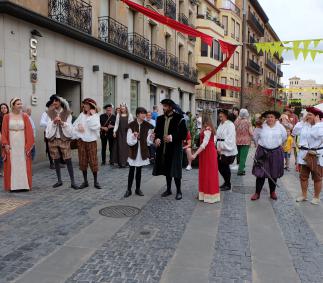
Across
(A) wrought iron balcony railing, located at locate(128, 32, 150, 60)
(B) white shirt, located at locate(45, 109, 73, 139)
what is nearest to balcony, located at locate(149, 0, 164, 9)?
(A) wrought iron balcony railing, located at locate(128, 32, 150, 60)

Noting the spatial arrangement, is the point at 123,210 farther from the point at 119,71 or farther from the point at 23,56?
the point at 119,71

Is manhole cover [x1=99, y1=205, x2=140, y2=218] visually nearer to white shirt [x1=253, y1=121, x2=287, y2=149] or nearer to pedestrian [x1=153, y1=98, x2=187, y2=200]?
pedestrian [x1=153, y1=98, x2=187, y2=200]

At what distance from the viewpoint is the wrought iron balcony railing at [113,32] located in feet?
50.9

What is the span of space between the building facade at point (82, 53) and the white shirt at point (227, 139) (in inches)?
235

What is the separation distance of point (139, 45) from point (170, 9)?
590 cm

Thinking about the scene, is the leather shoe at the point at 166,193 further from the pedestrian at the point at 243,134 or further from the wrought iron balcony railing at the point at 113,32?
the wrought iron balcony railing at the point at 113,32

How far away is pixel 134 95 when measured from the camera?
62.9 ft

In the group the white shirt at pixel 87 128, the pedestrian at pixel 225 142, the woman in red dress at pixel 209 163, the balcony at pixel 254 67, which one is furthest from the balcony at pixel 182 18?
the balcony at pixel 254 67

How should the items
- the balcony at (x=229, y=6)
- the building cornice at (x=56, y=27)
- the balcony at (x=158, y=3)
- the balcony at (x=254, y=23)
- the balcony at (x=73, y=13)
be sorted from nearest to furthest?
the building cornice at (x=56, y=27) < the balcony at (x=73, y=13) < the balcony at (x=158, y=3) < the balcony at (x=229, y=6) < the balcony at (x=254, y=23)

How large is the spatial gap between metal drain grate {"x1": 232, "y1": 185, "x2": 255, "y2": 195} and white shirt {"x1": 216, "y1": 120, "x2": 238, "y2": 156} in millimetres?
876

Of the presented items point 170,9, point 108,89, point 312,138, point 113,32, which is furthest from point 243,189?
point 170,9

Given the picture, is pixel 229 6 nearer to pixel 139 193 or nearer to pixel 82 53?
pixel 82 53

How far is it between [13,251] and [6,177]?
3.26m

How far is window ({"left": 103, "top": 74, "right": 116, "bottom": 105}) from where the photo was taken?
15875 mm
